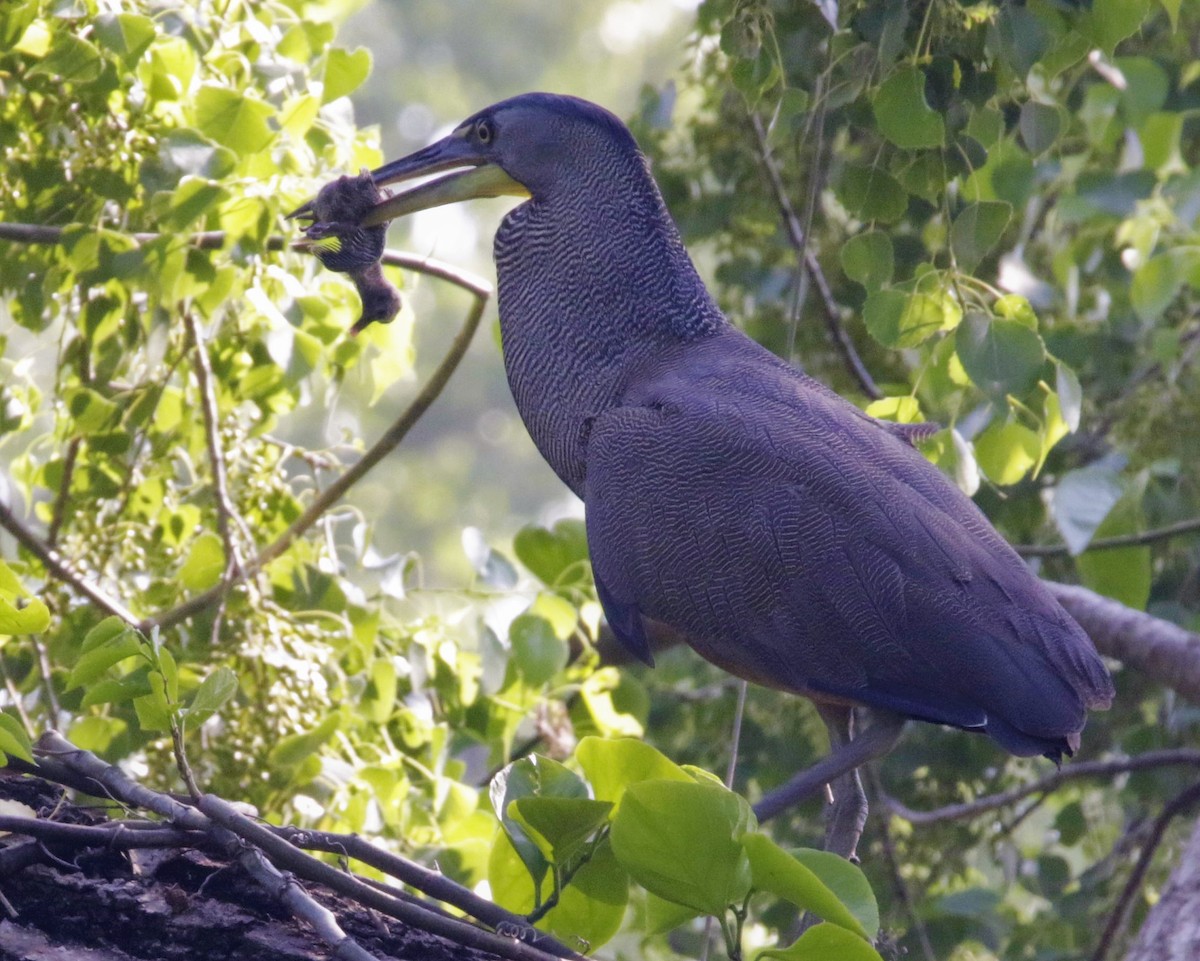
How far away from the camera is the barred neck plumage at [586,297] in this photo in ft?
9.49

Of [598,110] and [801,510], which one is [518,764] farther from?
[598,110]

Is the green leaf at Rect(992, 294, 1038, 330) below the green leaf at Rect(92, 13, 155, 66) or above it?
below

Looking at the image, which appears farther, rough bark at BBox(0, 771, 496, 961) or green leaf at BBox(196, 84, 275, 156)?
green leaf at BBox(196, 84, 275, 156)

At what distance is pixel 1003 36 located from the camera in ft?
7.36

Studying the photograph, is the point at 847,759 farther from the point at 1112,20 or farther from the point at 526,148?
the point at 526,148

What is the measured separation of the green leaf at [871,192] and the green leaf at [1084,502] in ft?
2.05

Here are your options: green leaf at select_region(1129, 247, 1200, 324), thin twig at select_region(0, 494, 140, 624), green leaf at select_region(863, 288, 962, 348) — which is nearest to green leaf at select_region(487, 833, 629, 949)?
thin twig at select_region(0, 494, 140, 624)

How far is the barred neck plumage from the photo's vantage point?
289 cm

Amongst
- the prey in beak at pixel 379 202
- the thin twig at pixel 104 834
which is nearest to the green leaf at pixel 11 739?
the thin twig at pixel 104 834

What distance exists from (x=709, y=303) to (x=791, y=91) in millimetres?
730

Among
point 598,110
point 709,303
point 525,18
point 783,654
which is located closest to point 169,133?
point 598,110

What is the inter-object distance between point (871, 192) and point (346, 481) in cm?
116

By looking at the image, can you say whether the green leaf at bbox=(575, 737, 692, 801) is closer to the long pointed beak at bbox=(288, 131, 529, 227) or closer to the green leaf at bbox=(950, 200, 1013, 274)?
the green leaf at bbox=(950, 200, 1013, 274)

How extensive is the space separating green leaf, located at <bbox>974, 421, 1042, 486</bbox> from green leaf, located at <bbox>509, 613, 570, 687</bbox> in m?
0.88
